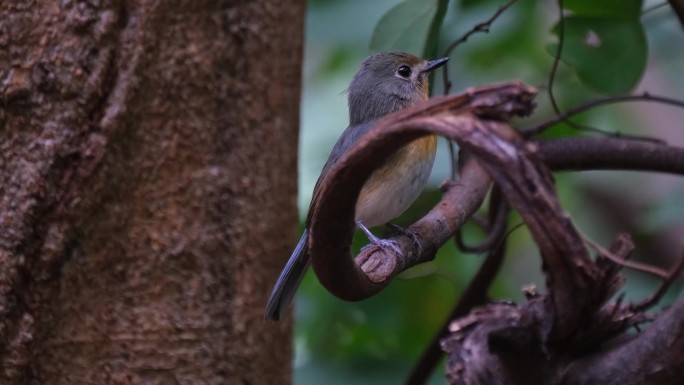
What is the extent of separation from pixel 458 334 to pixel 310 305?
53.1 inches

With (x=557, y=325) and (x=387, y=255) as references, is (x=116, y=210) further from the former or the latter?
(x=557, y=325)

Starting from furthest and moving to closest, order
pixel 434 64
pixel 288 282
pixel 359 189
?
pixel 434 64 < pixel 288 282 < pixel 359 189

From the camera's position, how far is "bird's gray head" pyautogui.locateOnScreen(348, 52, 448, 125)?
253cm

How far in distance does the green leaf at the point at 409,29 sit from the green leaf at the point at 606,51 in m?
0.32

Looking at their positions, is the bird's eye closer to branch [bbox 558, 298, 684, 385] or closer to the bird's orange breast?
the bird's orange breast

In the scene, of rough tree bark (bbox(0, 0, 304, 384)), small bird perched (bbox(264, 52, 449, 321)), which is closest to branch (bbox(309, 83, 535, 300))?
small bird perched (bbox(264, 52, 449, 321))

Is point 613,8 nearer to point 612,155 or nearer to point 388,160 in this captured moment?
point 612,155

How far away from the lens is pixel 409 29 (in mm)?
2275

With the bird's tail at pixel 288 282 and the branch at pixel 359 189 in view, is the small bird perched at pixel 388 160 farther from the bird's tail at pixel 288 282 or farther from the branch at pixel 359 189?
the branch at pixel 359 189

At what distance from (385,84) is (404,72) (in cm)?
6

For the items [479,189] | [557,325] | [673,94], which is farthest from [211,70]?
[673,94]

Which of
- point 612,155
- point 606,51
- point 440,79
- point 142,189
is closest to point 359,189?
point 142,189

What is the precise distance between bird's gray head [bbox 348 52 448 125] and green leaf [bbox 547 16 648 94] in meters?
0.38

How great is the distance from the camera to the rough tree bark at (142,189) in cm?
199
